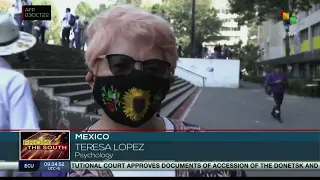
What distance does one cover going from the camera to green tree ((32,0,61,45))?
1920 millimetres

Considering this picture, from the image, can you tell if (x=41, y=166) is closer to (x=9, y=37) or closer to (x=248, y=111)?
(x=9, y=37)

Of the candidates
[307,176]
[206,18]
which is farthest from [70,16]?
[307,176]

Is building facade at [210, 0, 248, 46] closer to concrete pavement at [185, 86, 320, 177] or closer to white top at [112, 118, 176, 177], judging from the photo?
concrete pavement at [185, 86, 320, 177]

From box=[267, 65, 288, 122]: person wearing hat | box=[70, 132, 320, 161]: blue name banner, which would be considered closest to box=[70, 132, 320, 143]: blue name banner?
box=[70, 132, 320, 161]: blue name banner

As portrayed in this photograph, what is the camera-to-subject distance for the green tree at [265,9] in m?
2.36

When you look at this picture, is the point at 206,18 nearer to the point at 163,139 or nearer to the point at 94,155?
the point at 163,139

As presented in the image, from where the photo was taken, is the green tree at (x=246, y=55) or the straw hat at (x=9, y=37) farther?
the green tree at (x=246, y=55)

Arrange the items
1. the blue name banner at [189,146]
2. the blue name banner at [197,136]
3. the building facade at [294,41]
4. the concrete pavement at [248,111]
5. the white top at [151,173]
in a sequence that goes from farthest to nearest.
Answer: the building facade at [294,41] → the concrete pavement at [248,111] → the blue name banner at [189,146] → the blue name banner at [197,136] → the white top at [151,173]

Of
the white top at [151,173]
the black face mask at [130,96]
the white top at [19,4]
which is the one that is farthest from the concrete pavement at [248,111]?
the white top at [19,4]

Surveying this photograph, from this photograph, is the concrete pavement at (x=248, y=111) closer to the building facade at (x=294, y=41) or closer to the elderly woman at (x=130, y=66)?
the building facade at (x=294, y=41)

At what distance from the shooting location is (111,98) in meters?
1.36

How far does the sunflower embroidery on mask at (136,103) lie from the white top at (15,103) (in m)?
0.45

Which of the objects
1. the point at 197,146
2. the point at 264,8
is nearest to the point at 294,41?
the point at 264,8

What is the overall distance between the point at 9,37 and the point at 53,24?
0.33 m
